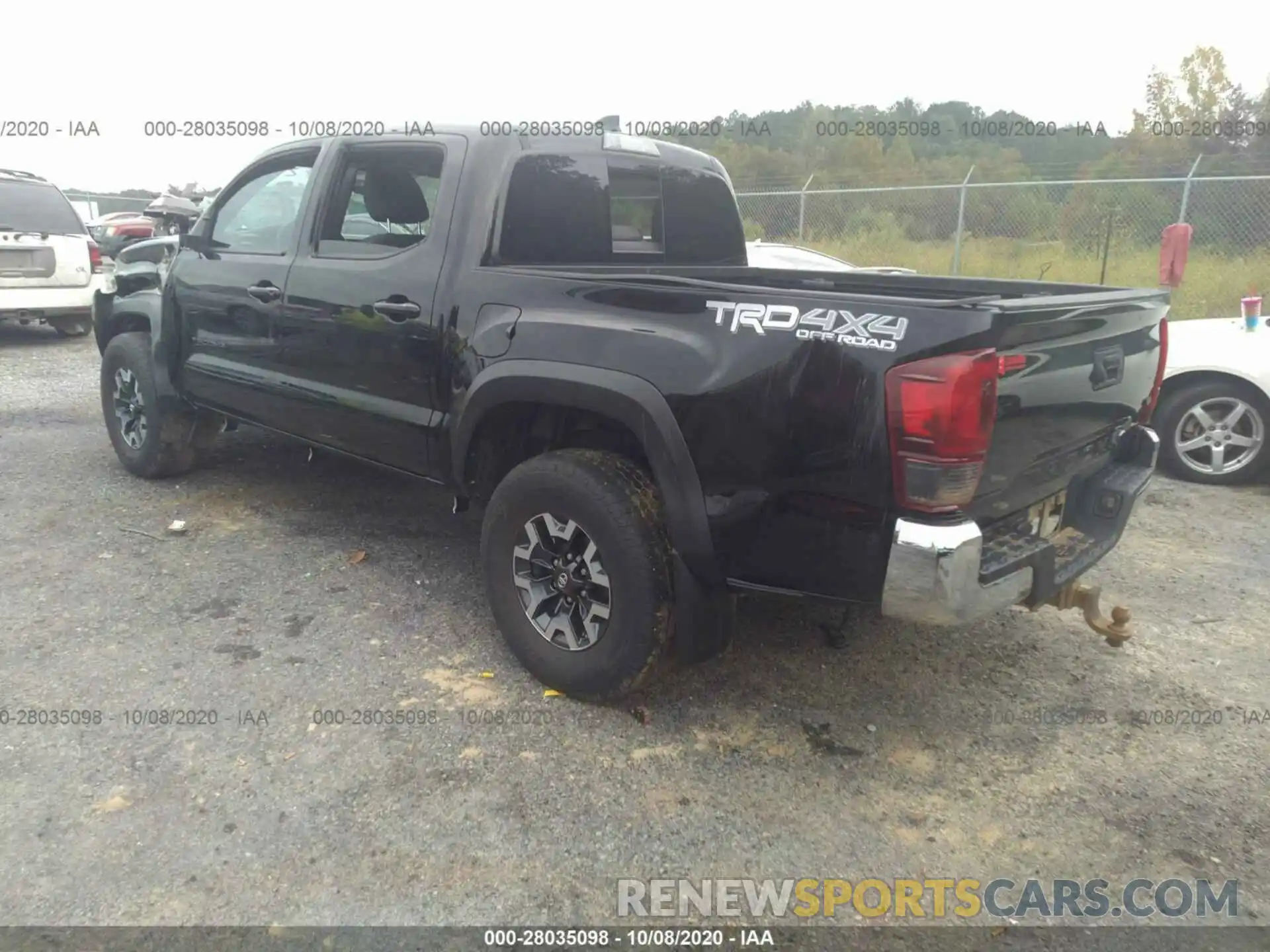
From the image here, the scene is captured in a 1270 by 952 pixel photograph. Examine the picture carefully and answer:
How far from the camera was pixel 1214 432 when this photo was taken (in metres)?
5.56

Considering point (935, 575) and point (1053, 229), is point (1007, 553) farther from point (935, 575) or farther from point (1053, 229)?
point (1053, 229)

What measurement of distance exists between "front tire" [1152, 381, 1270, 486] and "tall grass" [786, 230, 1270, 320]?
136 inches

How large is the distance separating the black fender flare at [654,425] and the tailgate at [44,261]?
9144 millimetres

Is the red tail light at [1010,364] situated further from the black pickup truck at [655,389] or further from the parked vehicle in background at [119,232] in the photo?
→ the parked vehicle in background at [119,232]

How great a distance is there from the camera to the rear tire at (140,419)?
16.5 ft

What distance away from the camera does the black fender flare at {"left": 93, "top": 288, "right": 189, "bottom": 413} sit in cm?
488

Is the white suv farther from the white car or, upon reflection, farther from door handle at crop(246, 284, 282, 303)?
the white car

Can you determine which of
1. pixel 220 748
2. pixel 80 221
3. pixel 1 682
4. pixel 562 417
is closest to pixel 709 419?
pixel 562 417

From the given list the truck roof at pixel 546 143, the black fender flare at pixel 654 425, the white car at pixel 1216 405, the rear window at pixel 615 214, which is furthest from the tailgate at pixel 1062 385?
the white car at pixel 1216 405

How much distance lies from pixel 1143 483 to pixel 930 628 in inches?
40.5

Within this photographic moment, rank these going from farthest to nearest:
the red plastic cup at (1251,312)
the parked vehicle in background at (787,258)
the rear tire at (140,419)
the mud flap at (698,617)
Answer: the parked vehicle in background at (787,258) < the red plastic cup at (1251,312) < the rear tire at (140,419) < the mud flap at (698,617)

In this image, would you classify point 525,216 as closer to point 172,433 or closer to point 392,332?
point 392,332

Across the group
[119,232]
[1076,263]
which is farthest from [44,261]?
[1076,263]

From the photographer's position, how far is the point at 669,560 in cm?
282
